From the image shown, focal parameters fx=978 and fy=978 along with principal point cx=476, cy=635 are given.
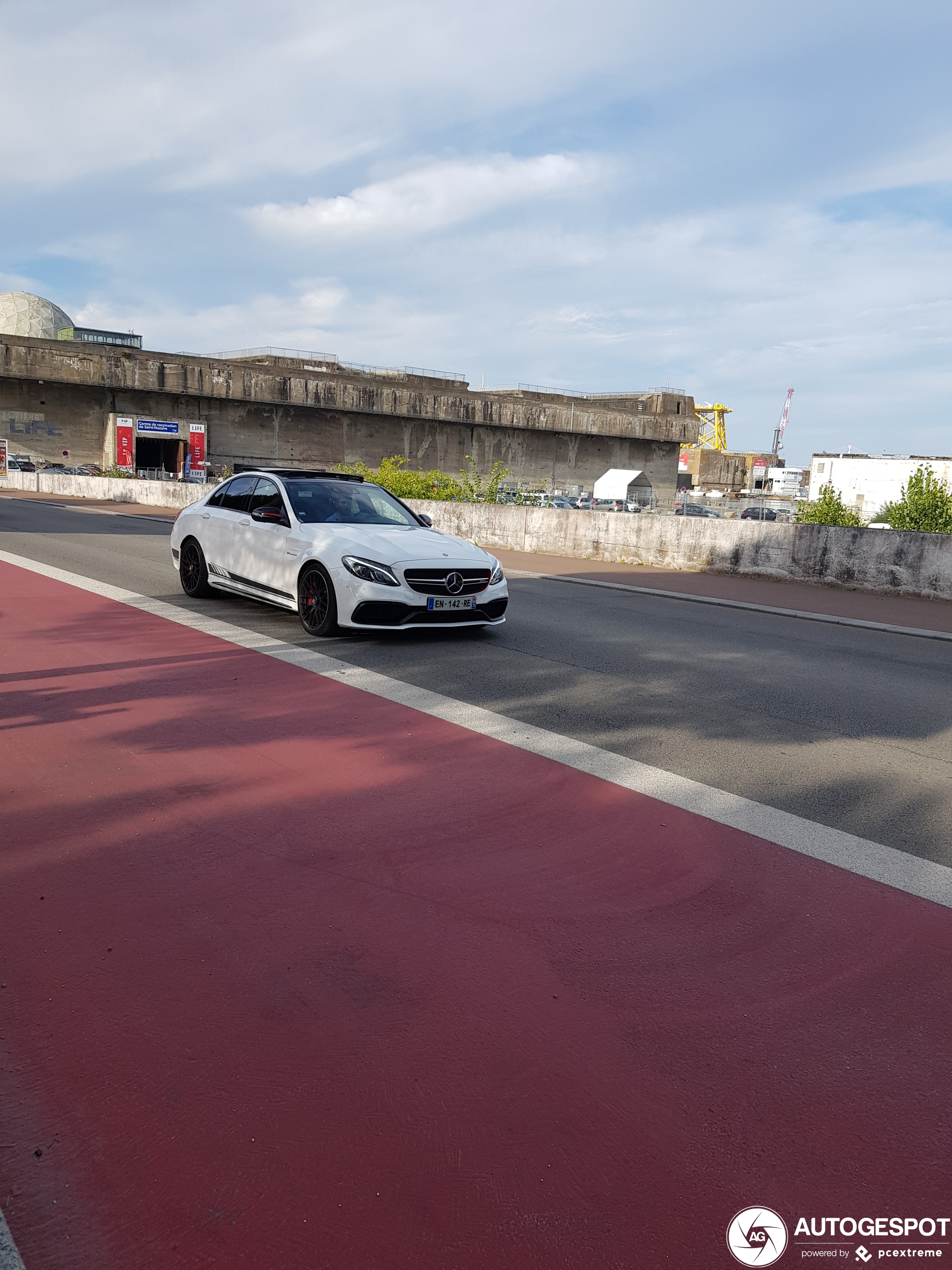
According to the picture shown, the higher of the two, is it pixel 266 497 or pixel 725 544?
pixel 266 497

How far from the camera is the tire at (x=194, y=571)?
11208mm

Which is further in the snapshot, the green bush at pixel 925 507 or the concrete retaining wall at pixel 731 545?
the green bush at pixel 925 507

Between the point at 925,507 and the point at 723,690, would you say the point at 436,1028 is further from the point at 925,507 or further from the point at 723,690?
the point at 925,507

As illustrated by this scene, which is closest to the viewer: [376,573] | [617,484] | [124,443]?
[376,573]

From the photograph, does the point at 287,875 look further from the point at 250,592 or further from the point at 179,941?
the point at 250,592

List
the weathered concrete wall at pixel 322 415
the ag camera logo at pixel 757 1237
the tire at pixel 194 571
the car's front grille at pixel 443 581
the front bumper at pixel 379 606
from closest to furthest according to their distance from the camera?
the ag camera logo at pixel 757 1237, the front bumper at pixel 379 606, the car's front grille at pixel 443 581, the tire at pixel 194 571, the weathered concrete wall at pixel 322 415

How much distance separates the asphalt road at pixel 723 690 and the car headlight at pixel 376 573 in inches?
24.9

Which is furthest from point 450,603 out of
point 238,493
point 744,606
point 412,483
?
point 412,483

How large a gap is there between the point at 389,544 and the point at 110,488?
35.3 meters

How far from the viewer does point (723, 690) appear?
7.89 m

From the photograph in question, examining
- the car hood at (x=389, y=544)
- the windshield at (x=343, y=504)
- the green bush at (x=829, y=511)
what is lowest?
the car hood at (x=389, y=544)

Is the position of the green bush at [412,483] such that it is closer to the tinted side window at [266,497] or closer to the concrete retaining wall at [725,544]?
the concrete retaining wall at [725,544]

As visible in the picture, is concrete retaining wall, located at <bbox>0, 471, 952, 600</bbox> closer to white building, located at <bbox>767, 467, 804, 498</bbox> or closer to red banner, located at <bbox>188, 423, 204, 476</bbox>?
red banner, located at <bbox>188, 423, 204, 476</bbox>

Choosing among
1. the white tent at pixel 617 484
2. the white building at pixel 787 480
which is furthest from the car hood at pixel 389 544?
the white building at pixel 787 480
